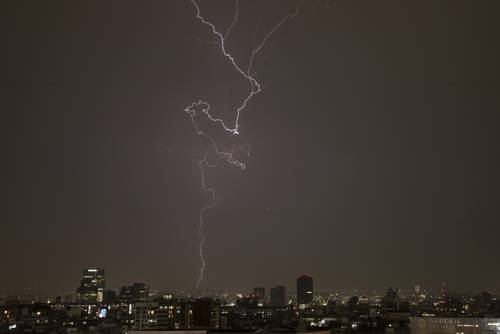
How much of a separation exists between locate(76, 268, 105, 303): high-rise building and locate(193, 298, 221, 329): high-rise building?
773 inches

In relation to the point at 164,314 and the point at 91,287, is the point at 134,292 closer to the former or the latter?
the point at 91,287

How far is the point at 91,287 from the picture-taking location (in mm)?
48406

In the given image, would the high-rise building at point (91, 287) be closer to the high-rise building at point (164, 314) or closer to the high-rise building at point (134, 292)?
the high-rise building at point (134, 292)

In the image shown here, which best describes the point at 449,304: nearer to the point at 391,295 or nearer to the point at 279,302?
the point at 391,295

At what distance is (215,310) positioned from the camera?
29078 mm

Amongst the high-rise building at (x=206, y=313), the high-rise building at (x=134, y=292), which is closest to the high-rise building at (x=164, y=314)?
the high-rise building at (x=206, y=313)

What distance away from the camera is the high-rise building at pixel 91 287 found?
4725 centimetres

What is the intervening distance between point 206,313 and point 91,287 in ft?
77.0

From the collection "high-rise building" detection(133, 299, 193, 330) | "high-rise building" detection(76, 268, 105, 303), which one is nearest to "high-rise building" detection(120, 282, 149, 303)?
"high-rise building" detection(76, 268, 105, 303)

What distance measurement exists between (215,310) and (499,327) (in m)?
14.2

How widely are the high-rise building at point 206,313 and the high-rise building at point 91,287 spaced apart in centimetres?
1964

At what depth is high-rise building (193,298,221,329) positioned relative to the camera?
87.7ft

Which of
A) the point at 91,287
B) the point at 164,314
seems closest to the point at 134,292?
the point at 91,287

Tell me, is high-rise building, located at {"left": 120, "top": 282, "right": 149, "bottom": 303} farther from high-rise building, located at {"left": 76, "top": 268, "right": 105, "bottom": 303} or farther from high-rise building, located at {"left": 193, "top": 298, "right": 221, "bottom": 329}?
high-rise building, located at {"left": 193, "top": 298, "right": 221, "bottom": 329}
